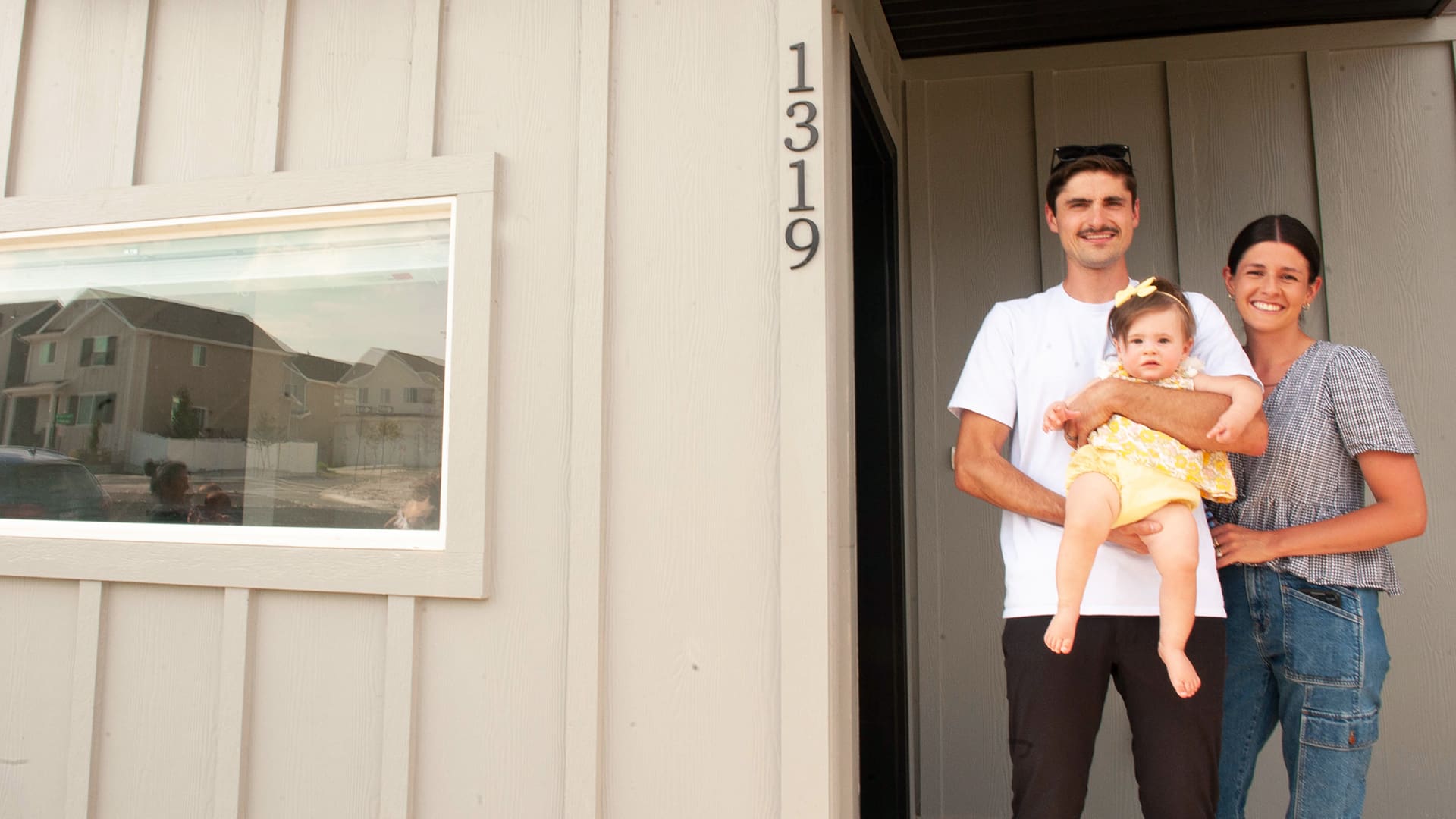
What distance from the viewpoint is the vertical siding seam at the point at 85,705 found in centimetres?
259

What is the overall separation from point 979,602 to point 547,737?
1834mm

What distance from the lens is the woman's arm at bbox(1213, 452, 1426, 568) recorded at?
6.70 ft

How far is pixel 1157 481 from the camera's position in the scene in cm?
180

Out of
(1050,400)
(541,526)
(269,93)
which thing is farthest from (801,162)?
(269,93)

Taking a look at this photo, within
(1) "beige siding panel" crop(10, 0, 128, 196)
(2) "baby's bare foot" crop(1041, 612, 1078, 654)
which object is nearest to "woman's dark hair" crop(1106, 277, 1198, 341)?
(2) "baby's bare foot" crop(1041, 612, 1078, 654)

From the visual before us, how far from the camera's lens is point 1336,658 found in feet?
6.66

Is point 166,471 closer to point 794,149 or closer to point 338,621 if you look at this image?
point 338,621

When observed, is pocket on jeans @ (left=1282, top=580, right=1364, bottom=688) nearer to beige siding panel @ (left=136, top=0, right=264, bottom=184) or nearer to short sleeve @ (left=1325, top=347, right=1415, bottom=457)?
short sleeve @ (left=1325, top=347, right=1415, bottom=457)

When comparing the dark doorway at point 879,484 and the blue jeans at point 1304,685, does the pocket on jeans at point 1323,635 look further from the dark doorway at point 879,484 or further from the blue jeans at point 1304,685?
the dark doorway at point 879,484

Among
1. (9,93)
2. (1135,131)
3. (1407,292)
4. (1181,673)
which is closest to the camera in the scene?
(1181,673)

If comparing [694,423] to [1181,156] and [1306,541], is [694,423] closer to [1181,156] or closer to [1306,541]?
[1306,541]

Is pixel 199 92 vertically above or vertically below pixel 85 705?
above

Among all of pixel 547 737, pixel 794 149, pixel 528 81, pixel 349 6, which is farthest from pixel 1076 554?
pixel 349 6

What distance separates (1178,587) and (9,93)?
3604 millimetres
